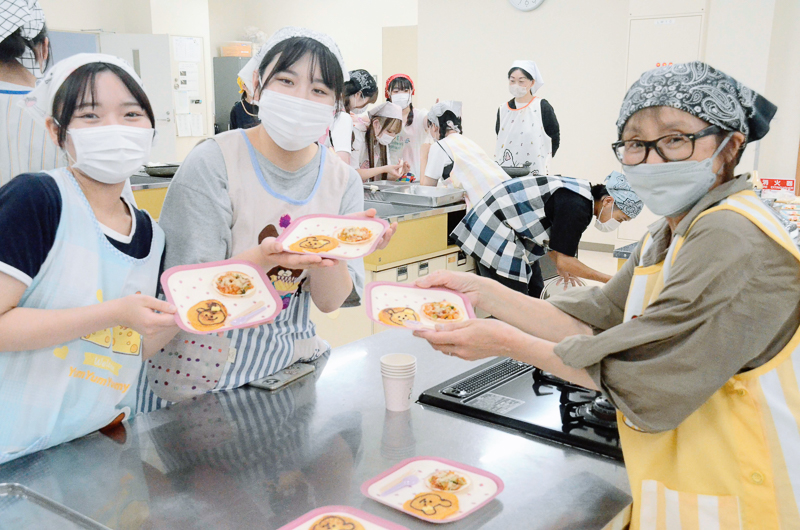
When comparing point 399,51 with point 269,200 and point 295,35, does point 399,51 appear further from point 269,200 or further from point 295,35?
point 269,200

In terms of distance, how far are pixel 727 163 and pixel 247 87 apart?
4.06 ft

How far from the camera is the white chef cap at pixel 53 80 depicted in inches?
51.4

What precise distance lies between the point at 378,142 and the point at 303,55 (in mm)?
3870

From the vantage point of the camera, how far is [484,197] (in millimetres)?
3225

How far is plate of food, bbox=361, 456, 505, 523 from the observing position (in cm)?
111

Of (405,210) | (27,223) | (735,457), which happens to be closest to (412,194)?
(405,210)

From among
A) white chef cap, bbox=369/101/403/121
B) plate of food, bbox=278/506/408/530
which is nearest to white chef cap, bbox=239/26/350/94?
plate of food, bbox=278/506/408/530

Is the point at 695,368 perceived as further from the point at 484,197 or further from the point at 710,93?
the point at 484,197

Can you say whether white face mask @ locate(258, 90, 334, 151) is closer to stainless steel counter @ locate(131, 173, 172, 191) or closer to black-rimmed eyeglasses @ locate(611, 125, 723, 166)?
black-rimmed eyeglasses @ locate(611, 125, 723, 166)

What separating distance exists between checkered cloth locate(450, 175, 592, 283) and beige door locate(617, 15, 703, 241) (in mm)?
3638

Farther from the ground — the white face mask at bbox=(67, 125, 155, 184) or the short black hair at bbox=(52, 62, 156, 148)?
the short black hair at bbox=(52, 62, 156, 148)

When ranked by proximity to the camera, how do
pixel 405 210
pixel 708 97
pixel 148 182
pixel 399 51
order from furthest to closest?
1. pixel 399 51
2. pixel 148 182
3. pixel 405 210
4. pixel 708 97

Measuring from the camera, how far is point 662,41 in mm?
6023

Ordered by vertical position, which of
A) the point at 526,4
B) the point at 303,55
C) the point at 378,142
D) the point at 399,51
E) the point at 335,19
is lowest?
the point at 378,142
